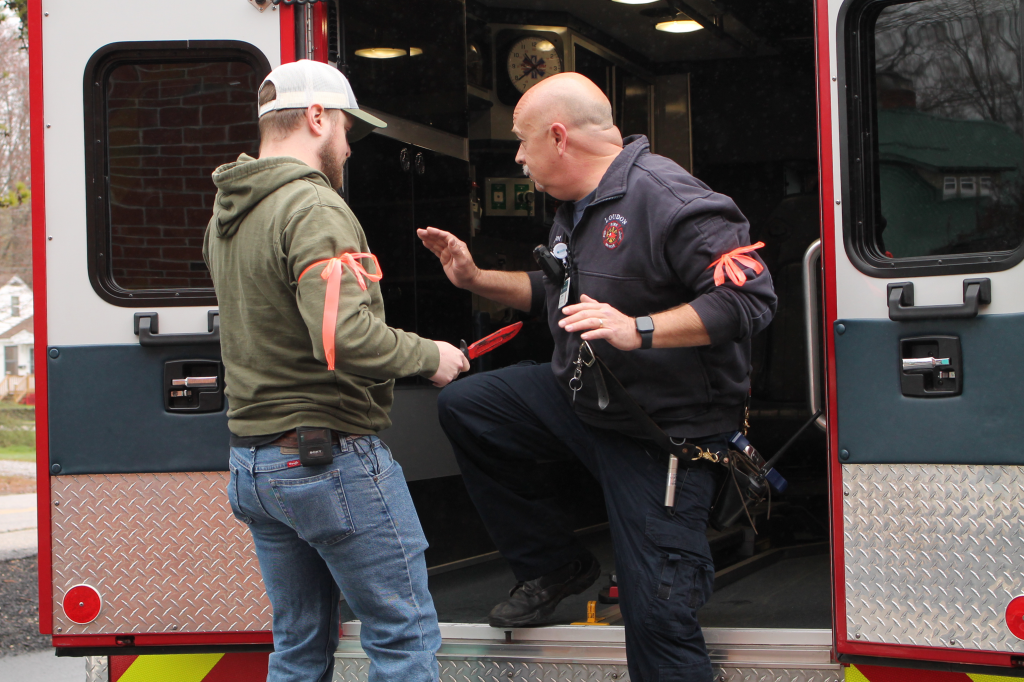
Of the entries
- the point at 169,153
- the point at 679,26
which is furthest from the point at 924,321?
the point at 679,26

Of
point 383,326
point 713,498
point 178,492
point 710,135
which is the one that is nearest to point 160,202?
point 178,492

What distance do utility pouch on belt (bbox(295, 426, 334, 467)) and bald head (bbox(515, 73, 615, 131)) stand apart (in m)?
1.10

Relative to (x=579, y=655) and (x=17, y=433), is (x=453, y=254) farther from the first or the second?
(x=17, y=433)

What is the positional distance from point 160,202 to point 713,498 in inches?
66.7

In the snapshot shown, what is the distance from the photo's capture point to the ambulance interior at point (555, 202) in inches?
144

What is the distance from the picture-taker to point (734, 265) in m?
2.17

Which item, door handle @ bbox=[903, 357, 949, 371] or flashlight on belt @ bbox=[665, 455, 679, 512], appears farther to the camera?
flashlight on belt @ bbox=[665, 455, 679, 512]

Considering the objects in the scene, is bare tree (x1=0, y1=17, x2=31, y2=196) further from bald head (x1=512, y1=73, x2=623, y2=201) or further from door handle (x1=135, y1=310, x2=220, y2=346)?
bald head (x1=512, y1=73, x2=623, y2=201)

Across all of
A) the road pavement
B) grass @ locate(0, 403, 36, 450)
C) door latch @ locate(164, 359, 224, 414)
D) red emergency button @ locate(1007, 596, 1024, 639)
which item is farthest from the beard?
grass @ locate(0, 403, 36, 450)

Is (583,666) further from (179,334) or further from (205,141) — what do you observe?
(205,141)

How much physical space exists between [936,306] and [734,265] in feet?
1.57

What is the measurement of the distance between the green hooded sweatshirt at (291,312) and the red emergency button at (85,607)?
0.92m

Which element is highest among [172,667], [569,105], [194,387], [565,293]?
[569,105]

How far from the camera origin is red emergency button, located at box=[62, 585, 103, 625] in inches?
102
